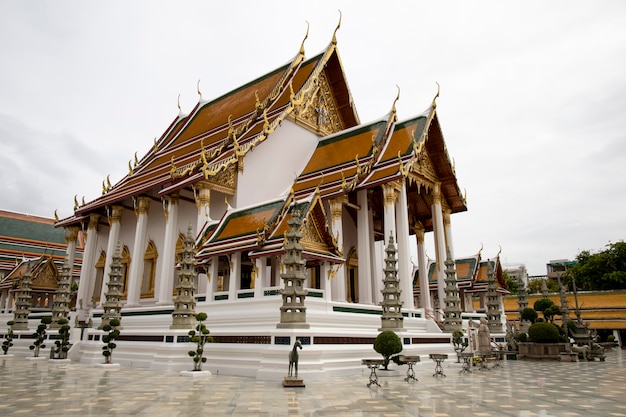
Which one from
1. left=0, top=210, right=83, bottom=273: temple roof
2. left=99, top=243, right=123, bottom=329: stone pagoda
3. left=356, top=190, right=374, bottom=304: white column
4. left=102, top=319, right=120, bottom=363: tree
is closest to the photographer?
left=102, top=319, right=120, bottom=363: tree

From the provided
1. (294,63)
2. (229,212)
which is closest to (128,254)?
(229,212)

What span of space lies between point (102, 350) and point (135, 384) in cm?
501

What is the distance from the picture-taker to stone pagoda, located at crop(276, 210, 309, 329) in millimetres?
8789

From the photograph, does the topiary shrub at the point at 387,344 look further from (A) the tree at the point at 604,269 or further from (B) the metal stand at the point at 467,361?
(A) the tree at the point at 604,269

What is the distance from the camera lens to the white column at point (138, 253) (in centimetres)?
1644

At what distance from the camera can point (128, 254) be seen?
61.6 ft

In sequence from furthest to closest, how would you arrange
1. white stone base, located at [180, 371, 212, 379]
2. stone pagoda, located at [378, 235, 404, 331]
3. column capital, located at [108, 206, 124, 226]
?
1. column capital, located at [108, 206, 124, 226]
2. stone pagoda, located at [378, 235, 404, 331]
3. white stone base, located at [180, 371, 212, 379]

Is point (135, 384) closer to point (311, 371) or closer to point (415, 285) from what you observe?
point (311, 371)

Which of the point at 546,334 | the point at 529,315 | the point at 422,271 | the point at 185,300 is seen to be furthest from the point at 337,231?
the point at 529,315

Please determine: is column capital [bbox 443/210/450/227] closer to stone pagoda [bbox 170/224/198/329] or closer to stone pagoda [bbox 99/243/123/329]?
stone pagoda [bbox 170/224/198/329]

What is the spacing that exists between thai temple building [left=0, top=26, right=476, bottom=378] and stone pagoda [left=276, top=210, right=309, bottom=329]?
0.03m

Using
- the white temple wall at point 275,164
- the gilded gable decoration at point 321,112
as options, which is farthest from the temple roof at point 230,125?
the white temple wall at point 275,164

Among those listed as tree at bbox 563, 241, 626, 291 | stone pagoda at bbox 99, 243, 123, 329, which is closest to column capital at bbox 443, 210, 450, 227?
stone pagoda at bbox 99, 243, 123, 329

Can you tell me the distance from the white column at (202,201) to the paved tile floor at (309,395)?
6.03 metres
